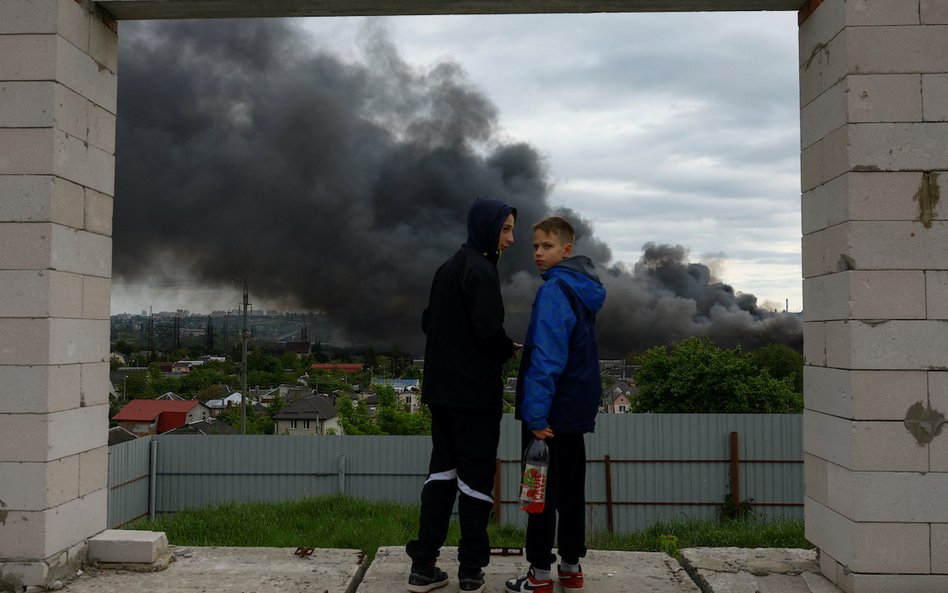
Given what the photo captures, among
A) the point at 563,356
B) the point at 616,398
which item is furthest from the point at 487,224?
the point at 616,398

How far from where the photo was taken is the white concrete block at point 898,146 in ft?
10.9

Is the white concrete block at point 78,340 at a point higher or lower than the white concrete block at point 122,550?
higher

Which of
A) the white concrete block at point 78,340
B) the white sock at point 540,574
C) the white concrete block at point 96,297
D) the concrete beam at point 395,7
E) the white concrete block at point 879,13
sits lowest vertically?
the white sock at point 540,574

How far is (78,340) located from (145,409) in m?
50.5

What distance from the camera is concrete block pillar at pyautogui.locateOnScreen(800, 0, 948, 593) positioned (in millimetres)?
3289

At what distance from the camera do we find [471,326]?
325 cm

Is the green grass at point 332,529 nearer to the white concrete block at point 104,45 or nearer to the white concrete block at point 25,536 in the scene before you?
Result: the white concrete block at point 25,536

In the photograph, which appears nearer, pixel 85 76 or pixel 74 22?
pixel 74 22

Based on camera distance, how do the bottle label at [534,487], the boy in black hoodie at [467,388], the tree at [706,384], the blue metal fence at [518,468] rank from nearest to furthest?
the bottle label at [534,487], the boy in black hoodie at [467,388], the blue metal fence at [518,468], the tree at [706,384]

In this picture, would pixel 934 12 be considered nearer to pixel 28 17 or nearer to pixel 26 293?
pixel 28 17

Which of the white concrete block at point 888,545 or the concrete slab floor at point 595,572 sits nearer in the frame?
the white concrete block at point 888,545

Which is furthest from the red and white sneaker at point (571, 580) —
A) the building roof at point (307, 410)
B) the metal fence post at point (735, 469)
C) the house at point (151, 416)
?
the building roof at point (307, 410)

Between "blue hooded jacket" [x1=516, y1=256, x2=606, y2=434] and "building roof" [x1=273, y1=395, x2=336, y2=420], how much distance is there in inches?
2250

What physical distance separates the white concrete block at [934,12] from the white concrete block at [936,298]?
1208mm
